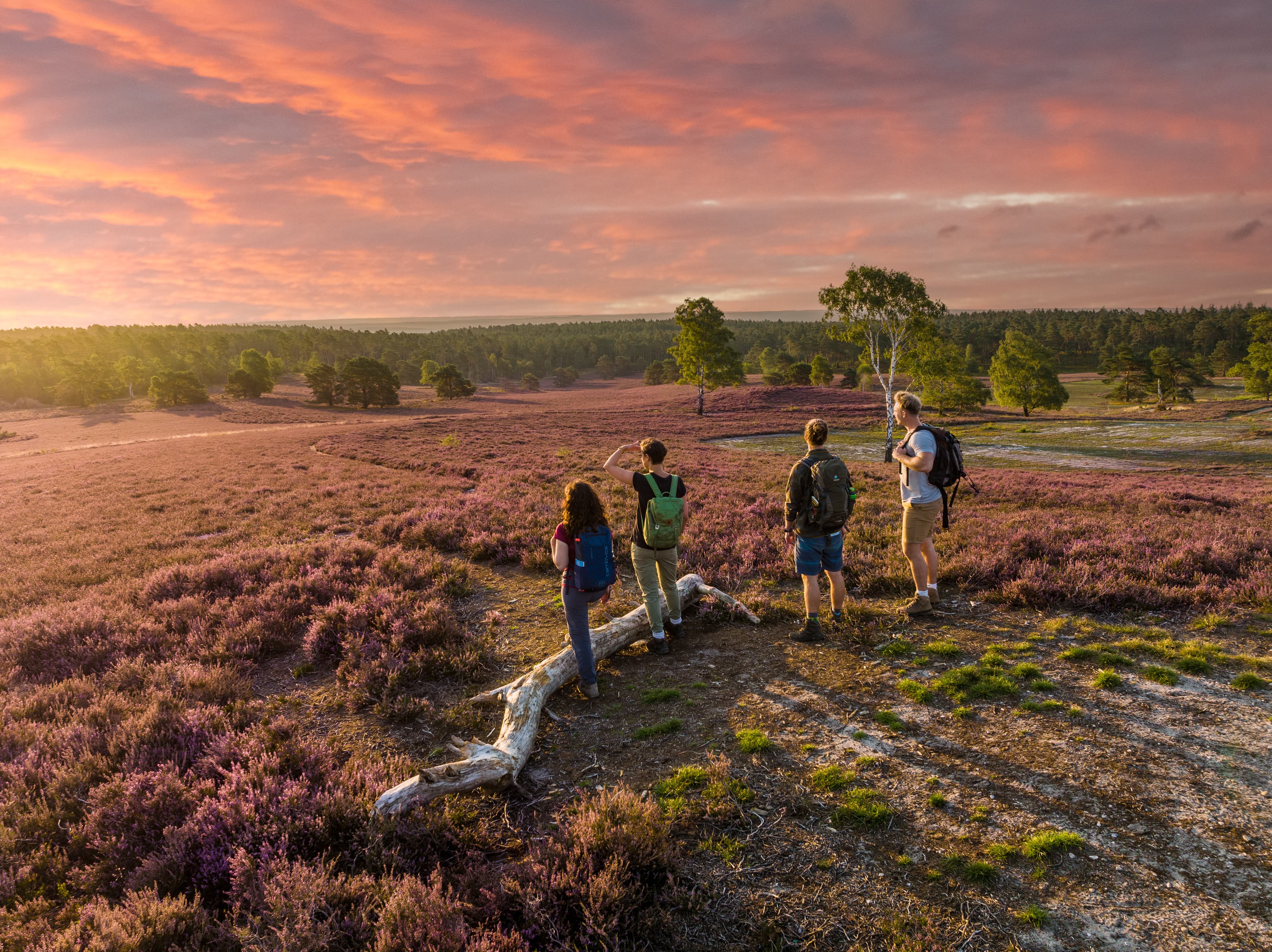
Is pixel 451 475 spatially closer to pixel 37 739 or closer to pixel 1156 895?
pixel 37 739

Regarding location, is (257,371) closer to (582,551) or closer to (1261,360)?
(582,551)

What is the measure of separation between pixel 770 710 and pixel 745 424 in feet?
147

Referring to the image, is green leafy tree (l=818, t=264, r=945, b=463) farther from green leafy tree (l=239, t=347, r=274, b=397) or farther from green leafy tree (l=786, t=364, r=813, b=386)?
green leafy tree (l=239, t=347, r=274, b=397)

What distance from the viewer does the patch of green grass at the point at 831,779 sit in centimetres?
490

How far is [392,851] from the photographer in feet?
14.0

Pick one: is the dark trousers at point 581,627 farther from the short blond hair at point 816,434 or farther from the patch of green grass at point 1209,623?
the patch of green grass at point 1209,623

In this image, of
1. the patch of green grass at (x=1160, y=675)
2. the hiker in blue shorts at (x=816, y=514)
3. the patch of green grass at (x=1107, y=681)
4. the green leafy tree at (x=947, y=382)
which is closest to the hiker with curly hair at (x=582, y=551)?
the hiker in blue shorts at (x=816, y=514)

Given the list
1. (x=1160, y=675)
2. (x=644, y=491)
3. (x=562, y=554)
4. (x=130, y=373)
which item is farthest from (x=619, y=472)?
(x=130, y=373)

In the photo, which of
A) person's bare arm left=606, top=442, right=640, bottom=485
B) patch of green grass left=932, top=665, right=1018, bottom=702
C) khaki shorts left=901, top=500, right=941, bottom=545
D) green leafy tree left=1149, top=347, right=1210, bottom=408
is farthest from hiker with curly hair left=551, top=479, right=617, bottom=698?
green leafy tree left=1149, top=347, right=1210, bottom=408

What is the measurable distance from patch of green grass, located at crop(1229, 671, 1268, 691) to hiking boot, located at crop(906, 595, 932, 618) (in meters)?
3.13

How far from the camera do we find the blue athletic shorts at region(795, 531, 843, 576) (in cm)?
774

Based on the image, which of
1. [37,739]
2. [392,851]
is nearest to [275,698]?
[37,739]

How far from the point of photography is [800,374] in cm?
9775

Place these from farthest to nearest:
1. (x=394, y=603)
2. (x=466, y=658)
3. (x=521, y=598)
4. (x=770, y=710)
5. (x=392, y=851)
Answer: (x=521, y=598) → (x=394, y=603) → (x=466, y=658) → (x=770, y=710) → (x=392, y=851)
